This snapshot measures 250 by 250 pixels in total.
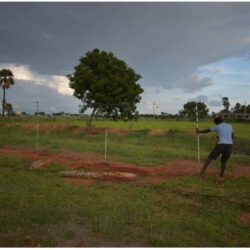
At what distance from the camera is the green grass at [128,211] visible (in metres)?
4.88

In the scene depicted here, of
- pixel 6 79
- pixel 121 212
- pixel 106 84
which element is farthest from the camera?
pixel 6 79

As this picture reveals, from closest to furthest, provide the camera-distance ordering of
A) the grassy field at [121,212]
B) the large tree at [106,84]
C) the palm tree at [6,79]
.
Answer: the grassy field at [121,212] < the large tree at [106,84] < the palm tree at [6,79]

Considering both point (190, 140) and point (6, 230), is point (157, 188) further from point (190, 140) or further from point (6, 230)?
point (190, 140)

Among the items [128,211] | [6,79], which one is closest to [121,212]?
[128,211]

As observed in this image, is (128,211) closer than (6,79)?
Yes

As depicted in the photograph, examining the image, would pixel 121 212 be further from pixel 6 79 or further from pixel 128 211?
pixel 6 79

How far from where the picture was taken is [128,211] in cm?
610

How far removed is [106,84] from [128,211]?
21720mm

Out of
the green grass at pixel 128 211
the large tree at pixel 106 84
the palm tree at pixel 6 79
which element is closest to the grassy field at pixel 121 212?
the green grass at pixel 128 211

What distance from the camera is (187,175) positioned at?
32.7 feet

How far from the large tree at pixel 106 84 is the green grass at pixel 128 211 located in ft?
61.2

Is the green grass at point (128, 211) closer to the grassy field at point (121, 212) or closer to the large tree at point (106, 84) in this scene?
the grassy field at point (121, 212)

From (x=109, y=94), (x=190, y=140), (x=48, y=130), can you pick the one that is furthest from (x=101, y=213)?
(x=48, y=130)

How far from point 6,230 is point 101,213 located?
1777 millimetres
